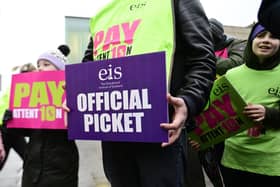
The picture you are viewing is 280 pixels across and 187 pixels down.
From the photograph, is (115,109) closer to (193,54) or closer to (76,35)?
(193,54)

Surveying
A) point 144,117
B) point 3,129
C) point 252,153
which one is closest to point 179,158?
point 144,117

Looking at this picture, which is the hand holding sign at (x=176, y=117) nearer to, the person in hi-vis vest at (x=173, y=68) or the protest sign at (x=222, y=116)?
the person in hi-vis vest at (x=173, y=68)

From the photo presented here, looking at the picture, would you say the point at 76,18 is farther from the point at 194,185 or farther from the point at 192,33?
the point at 192,33

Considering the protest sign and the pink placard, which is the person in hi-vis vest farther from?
the pink placard

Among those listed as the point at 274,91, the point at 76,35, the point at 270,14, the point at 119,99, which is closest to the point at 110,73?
the point at 119,99

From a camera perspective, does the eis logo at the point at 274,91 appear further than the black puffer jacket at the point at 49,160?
No

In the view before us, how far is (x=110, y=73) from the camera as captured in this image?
140 cm

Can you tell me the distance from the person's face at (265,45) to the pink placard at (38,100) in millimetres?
1135

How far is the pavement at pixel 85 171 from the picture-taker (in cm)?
475

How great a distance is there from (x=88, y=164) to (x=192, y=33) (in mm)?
4694

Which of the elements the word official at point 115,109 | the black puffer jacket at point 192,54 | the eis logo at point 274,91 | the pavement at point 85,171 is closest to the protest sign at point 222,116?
the eis logo at point 274,91

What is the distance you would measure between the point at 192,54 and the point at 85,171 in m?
4.24

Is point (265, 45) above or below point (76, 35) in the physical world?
below

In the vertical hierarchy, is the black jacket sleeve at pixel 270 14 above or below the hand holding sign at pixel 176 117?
above
